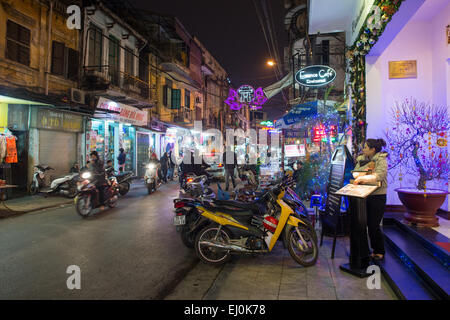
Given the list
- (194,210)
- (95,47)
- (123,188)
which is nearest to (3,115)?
(123,188)

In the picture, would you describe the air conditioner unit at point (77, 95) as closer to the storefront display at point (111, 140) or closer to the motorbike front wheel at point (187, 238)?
the storefront display at point (111, 140)

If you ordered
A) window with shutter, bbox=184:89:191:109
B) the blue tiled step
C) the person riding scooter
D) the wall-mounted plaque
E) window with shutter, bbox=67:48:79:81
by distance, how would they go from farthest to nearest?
window with shutter, bbox=184:89:191:109, window with shutter, bbox=67:48:79:81, the person riding scooter, the wall-mounted plaque, the blue tiled step

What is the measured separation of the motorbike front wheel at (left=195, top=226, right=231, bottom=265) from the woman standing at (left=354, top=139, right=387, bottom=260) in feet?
7.16

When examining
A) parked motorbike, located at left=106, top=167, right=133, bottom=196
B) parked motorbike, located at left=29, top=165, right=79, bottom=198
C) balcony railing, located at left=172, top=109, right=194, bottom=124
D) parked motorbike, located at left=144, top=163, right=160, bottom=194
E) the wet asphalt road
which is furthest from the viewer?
balcony railing, located at left=172, top=109, right=194, bottom=124

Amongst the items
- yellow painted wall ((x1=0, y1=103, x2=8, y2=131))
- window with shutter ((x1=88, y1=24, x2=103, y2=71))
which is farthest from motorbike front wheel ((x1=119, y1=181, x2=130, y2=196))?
window with shutter ((x1=88, y1=24, x2=103, y2=71))

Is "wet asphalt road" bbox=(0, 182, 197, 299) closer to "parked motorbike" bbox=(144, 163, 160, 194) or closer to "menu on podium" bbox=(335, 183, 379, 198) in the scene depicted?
"menu on podium" bbox=(335, 183, 379, 198)

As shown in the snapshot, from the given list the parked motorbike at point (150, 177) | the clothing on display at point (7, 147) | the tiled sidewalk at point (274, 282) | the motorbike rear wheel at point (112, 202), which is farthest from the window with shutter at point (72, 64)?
the tiled sidewalk at point (274, 282)

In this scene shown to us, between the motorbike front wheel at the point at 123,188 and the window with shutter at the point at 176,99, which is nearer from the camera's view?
the motorbike front wheel at the point at 123,188

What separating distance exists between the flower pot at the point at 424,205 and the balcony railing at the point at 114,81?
1349cm

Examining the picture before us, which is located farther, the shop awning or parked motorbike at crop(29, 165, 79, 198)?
parked motorbike at crop(29, 165, 79, 198)

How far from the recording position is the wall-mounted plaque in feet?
21.7

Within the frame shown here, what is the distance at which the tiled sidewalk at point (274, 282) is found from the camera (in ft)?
11.8

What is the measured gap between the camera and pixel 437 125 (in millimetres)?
5395
